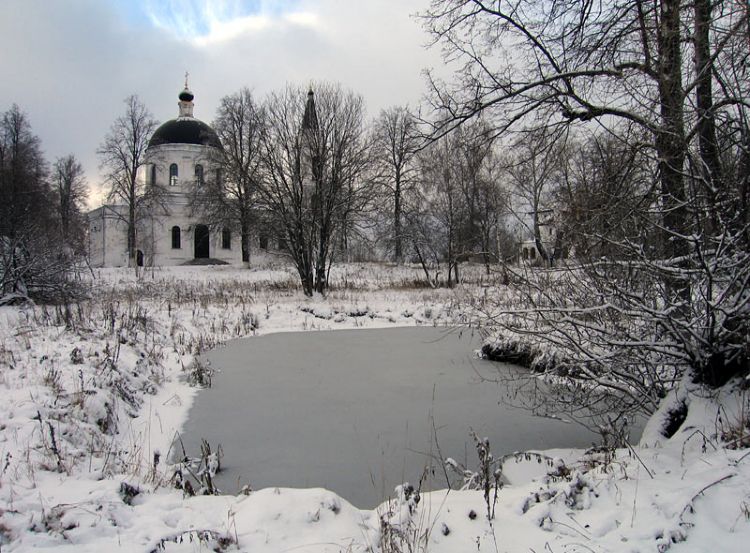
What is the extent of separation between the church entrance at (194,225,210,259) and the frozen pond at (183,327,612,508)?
3313 centimetres

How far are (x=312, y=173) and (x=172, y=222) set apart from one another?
25.7 m

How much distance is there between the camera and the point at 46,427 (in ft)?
13.9

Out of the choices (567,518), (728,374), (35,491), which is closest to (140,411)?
(35,491)

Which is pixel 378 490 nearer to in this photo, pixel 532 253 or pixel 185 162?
pixel 532 253

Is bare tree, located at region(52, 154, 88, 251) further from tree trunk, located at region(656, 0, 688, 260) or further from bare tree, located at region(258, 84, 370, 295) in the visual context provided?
tree trunk, located at region(656, 0, 688, 260)

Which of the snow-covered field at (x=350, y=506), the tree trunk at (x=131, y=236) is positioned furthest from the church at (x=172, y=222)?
the snow-covered field at (x=350, y=506)

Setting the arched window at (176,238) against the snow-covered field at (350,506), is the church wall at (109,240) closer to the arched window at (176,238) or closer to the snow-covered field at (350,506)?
the arched window at (176,238)

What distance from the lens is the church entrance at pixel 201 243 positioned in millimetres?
39812

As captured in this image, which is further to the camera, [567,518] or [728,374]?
[728,374]

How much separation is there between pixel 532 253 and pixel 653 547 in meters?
3.86

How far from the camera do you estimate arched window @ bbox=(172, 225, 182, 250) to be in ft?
129

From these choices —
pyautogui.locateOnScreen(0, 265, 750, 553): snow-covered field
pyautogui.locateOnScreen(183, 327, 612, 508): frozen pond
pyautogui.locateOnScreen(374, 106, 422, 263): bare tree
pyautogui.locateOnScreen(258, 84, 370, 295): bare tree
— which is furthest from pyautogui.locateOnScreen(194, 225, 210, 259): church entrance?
pyautogui.locateOnScreen(0, 265, 750, 553): snow-covered field

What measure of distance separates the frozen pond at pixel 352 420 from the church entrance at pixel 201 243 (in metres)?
33.1

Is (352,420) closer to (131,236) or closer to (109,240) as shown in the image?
(131,236)
